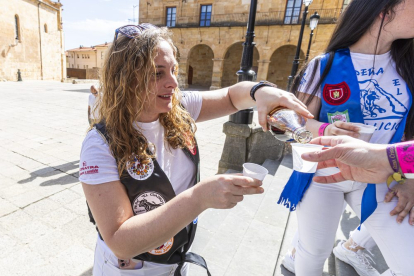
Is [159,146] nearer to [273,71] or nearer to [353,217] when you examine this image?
[353,217]

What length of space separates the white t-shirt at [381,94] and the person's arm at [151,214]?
103 centimetres

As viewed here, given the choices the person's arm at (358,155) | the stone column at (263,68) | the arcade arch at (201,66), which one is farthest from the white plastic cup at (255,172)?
the arcade arch at (201,66)

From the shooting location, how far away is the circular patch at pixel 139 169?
1.06m

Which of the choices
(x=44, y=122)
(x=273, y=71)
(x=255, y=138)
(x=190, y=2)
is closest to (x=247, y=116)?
(x=255, y=138)

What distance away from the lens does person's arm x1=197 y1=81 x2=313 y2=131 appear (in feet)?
4.05

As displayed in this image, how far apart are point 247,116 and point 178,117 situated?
297 cm

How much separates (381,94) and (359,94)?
0.44 feet

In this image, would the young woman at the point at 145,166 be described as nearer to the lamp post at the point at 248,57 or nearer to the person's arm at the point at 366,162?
the person's arm at the point at 366,162

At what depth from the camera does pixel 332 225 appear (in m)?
1.50

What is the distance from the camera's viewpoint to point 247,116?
167 inches

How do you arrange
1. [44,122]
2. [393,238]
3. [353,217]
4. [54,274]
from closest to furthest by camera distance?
[393,238] < [54,274] < [353,217] < [44,122]

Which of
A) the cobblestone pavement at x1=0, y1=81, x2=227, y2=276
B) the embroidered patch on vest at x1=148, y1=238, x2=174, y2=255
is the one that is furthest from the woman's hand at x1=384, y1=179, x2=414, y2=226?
the cobblestone pavement at x1=0, y1=81, x2=227, y2=276

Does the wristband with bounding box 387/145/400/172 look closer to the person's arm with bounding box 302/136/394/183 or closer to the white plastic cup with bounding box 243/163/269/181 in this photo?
the person's arm with bounding box 302/136/394/183

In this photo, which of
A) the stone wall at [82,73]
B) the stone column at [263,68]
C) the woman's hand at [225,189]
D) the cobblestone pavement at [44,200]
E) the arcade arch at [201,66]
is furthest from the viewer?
the stone wall at [82,73]
